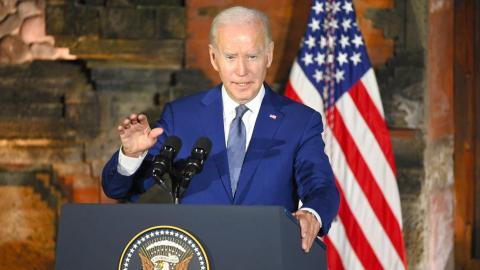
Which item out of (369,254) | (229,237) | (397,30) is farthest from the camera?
(397,30)

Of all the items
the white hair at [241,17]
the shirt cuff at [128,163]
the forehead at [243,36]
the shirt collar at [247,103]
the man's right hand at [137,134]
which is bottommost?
the shirt cuff at [128,163]

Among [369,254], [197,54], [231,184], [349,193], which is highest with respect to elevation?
[197,54]

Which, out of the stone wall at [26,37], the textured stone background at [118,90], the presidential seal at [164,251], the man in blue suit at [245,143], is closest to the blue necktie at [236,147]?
the man in blue suit at [245,143]

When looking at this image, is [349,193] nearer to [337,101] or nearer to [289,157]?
[337,101]

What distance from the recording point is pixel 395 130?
5410 mm

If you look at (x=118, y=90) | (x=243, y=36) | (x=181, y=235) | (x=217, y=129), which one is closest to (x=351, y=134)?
(x=118, y=90)

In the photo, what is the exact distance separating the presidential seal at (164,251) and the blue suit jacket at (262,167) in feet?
1.47

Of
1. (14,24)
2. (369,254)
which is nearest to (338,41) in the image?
(369,254)

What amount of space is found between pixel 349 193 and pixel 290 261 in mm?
2635

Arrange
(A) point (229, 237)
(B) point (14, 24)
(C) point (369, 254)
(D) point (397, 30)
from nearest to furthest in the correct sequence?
(A) point (229, 237)
(C) point (369, 254)
(D) point (397, 30)
(B) point (14, 24)

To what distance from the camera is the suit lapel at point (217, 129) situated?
279 cm

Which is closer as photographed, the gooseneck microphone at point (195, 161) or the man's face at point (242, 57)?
the gooseneck microphone at point (195, 161)

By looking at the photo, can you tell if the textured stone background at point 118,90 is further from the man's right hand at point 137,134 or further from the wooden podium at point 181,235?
the wooden podium at point 181,235

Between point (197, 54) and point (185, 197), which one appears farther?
point (197, 54)
